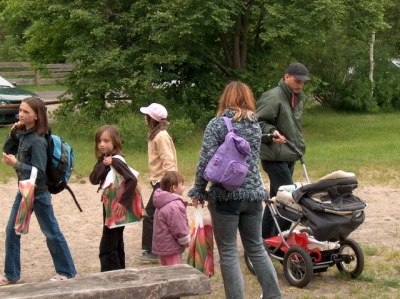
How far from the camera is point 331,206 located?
6.02 metres

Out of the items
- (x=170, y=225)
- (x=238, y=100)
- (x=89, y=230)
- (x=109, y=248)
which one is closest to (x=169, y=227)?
(x=170, y=225)

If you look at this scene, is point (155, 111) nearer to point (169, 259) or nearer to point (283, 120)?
point (283, 120)

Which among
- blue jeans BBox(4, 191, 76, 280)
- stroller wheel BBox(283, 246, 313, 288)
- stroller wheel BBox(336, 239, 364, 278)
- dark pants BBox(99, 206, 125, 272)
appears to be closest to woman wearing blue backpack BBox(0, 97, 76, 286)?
blue jeans BBox(4, 191, 76, 280)

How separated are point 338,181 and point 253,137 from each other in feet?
3.55

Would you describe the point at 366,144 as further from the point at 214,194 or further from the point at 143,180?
the point at 214,194

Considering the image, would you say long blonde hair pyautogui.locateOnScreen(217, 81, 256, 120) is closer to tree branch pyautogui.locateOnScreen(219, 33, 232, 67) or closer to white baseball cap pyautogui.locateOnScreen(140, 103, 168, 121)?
white baseball cap pyautogui.locateOnScreen(140, 103, 168, 121)

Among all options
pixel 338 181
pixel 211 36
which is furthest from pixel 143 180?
pixel 211 36

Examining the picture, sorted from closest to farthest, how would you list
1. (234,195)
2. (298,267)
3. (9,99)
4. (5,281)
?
(234,195) < (298,267) < (5,281) < (9,99)

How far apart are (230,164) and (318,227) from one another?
1.23 metres

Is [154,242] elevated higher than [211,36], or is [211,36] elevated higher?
[211,36]

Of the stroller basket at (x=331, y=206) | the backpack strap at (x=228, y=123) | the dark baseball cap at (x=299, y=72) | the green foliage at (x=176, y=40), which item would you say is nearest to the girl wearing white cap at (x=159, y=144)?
the dark baseball cap at (x=299, y=72)

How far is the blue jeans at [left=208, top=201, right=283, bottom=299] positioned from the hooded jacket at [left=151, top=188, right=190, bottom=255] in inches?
29.8

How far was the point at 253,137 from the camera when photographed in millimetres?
5324

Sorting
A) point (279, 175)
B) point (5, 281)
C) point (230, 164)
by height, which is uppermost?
point (230, 164)
